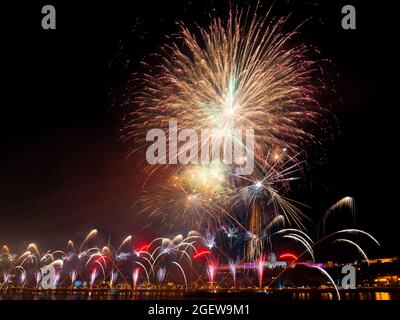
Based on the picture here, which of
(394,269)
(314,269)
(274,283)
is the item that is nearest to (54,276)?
(274,283)

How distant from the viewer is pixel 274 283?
10088cm

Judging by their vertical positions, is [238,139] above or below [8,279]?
above
